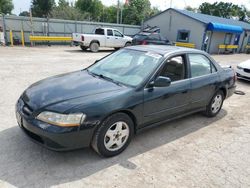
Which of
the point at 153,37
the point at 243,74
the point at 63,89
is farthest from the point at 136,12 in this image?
the point at 63,89

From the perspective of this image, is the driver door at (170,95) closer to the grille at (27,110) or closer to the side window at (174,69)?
the side window at (174,69)

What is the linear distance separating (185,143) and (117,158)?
129cm

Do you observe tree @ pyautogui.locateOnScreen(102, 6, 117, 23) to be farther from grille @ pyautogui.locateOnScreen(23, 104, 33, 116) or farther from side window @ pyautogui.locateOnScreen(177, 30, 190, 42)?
grille @ pyautogui.locateOnScreen(23, 104, 33, 116)

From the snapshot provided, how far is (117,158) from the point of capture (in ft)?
9.89

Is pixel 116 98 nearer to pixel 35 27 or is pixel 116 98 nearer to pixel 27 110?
pixel 27 110

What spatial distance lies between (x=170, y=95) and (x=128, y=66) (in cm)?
89

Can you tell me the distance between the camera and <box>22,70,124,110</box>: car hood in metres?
2.77

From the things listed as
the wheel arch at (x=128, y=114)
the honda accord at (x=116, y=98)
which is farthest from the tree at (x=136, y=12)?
the wheel arch at (x=128, y=114)

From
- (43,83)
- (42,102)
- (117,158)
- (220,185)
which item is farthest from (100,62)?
(220,185)

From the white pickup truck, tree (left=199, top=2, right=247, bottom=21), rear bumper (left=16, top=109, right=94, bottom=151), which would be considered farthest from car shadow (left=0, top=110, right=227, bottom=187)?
tree (left=199, top=2, right=247, bottom=21)

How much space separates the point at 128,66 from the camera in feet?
12.0

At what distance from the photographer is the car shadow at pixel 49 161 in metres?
2.52

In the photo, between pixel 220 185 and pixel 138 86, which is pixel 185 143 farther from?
pixel 138 86

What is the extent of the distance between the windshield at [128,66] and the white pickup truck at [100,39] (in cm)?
1094
